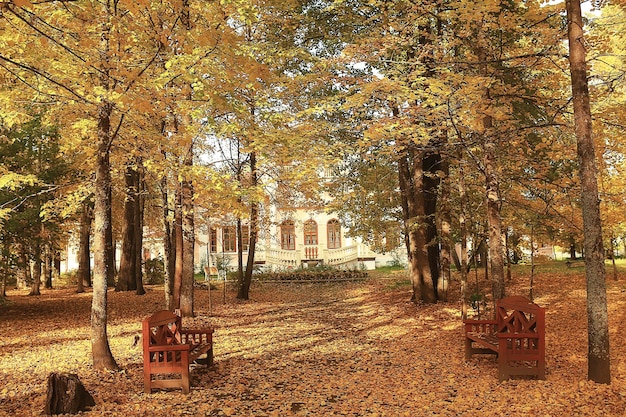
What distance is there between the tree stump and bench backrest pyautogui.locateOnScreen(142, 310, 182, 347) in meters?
1.12

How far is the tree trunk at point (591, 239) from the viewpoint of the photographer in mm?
6148

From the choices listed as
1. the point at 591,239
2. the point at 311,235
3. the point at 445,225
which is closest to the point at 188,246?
the point at 445,225

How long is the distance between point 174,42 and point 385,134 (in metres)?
4.23

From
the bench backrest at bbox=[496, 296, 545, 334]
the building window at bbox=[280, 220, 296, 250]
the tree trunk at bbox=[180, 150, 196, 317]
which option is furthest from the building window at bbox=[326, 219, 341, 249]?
the bench backrest at bbox=[496, 296, 545, 334]

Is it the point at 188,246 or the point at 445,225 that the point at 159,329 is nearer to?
the point at 188,246

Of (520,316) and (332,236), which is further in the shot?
(332,236)

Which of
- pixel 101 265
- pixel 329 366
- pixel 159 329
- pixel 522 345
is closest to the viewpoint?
pixel 522 345

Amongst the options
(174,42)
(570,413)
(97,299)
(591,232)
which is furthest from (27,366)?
(591,232)

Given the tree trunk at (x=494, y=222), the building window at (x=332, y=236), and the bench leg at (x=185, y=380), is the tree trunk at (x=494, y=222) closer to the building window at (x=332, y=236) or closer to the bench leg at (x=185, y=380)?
the bench leg at (x=185, y=380)

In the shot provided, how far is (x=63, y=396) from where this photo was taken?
18.1ft

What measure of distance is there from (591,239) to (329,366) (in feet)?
14.2

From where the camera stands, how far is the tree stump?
5473 mm

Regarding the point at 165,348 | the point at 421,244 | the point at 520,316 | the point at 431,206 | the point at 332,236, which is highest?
the point at 431,206

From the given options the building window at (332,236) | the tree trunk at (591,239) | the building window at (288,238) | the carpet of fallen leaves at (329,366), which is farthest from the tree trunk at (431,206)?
the building window at (332,236)
